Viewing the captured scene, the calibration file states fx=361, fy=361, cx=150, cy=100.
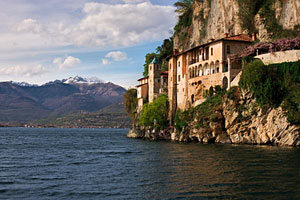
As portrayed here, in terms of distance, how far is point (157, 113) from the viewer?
81750 mm

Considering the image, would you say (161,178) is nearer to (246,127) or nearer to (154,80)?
(246,127)

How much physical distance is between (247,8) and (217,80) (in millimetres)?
18108

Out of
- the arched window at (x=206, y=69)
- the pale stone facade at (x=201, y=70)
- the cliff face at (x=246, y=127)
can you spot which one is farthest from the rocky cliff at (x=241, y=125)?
the arched window at (x=206, y=69)

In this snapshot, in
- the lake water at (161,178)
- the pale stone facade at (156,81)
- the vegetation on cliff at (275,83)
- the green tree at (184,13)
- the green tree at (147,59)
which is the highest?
the green tree at (184,13)

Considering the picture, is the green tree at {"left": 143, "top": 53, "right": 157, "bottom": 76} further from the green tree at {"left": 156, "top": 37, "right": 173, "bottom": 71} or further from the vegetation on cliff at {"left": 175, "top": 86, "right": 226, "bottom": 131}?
the vegetation on cliff at {"left": 175, "top": 86, "right": 226, "bottom": 131}

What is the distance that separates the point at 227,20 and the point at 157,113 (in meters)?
25.8

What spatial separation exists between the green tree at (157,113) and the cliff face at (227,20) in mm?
18962

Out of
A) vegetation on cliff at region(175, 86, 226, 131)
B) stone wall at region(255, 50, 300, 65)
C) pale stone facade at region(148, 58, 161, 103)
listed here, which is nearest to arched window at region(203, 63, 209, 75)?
vegetation on cliff at region(175, 86, 226, 131)

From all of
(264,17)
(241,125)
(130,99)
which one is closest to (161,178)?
(241,125)

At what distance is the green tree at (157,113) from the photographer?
266ft

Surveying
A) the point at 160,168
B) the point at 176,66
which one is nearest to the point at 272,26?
the point at 176,66

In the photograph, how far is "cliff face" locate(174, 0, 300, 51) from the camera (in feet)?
210

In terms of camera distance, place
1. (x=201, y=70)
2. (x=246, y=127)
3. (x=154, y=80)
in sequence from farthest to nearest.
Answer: (x=154, y=80), (x=201, y=70), (x=246, y=127)

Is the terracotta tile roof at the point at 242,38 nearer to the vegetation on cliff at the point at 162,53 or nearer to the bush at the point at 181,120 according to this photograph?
the bush at the point at 181,120
